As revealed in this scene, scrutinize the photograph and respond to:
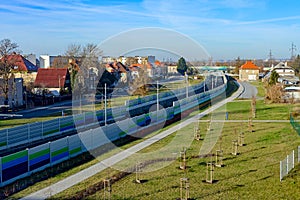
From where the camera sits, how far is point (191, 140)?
1367 cm

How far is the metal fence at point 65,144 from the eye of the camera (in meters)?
8.88

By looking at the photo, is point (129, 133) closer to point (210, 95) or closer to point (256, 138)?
point (256, 138)

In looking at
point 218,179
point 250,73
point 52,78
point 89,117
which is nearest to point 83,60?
point 52,78

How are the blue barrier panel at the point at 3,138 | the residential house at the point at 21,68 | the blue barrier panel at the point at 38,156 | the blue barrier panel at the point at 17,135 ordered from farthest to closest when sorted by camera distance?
the residential house at the point at 21,68 < the blue barrier panel at the point at 17,135 < the blue barrier panel at the point at 3,138 < the blue barrier panel at the point at 38,156

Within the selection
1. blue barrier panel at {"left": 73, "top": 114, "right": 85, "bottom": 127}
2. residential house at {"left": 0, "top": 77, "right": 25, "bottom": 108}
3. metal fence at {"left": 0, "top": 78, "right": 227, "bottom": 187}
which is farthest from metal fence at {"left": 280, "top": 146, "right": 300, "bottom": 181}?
residential house at {"left": 0, "top": 77, "right": 25, "bottom": 108}

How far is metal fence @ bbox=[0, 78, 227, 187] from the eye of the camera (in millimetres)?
8883

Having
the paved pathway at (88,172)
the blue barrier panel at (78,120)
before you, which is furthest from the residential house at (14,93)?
the paved pathway at (88,172)

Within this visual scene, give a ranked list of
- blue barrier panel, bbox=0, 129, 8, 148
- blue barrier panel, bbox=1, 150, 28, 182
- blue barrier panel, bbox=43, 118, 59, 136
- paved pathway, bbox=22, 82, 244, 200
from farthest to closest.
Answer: blue barrier panel, bbox=43, 118, 59, 136
blue barrier panel, bbox=0, 129, 8, 148
blue barrier panel, bbox=1, 150, 28, 182
paved pathway, bbox=22, 82, 244, 200

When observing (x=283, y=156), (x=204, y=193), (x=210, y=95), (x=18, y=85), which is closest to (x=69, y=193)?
(x=204, y=193)

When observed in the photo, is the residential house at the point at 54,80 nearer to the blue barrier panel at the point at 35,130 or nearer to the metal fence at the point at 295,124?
the blue barrier panel at the point at 35,130

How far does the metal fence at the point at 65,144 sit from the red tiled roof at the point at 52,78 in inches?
584

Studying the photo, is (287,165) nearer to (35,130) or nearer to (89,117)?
(35,130)

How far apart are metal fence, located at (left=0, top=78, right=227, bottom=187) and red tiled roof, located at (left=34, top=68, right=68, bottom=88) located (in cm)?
1483

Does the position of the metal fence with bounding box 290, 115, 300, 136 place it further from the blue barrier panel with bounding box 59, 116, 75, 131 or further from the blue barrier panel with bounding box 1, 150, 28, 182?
the blue barrier panel with bounding box 1, 150, 28, 182
